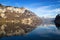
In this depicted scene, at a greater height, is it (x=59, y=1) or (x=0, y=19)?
(x=59, y=1)

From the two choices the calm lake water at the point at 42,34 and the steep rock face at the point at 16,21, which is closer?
the calm lake water at the point at 42,34

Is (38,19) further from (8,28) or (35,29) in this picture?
(8,28)

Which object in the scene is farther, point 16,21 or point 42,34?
point 16,21

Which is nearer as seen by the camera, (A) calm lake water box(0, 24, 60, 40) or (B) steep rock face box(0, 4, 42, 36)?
(A) calm lake water box(0, 24, 60, 40)

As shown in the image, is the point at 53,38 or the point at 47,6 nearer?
the point at 53,38

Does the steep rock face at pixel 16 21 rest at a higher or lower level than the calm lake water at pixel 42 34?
higher

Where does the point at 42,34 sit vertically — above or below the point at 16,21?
below

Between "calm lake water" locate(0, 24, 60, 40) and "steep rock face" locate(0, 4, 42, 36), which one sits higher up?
"steep rock face" locate(0, 4, 42, 36)

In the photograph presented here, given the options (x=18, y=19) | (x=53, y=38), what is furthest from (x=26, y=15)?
(x=53, y=38)
